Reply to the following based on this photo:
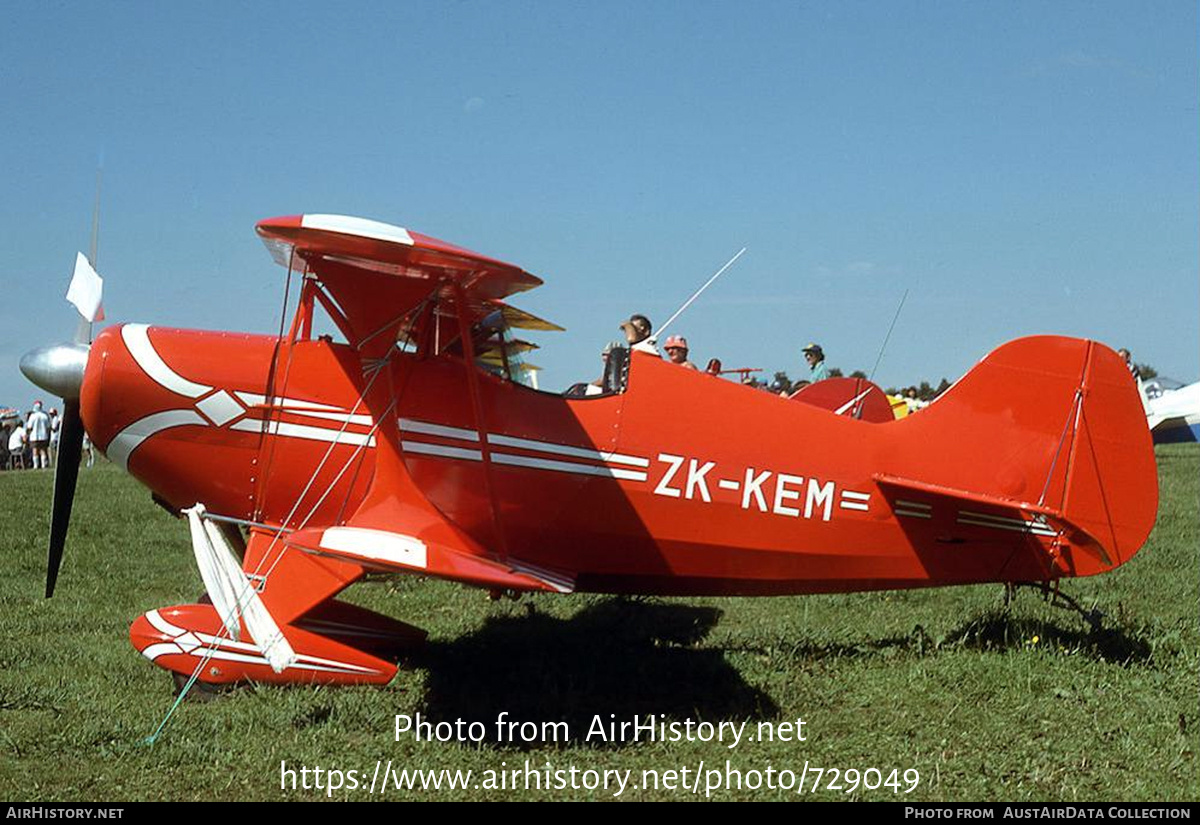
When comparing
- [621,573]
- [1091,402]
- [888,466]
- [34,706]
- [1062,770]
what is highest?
[1091,402]

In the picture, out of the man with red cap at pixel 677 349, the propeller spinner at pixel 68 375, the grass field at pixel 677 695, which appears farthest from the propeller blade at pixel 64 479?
the man with red cap at pixel 677 349

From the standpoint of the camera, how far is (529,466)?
212 inches

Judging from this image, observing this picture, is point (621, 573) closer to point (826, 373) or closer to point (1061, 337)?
point (1061, 337)

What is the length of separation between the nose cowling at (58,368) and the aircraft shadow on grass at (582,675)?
2628 mm

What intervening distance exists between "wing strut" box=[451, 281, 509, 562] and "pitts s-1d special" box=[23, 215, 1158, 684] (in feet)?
0.06

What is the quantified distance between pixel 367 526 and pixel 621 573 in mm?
1481

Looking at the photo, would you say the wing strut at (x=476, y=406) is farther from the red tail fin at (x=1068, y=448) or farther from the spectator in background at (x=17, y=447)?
the spectator in background at (x=17, y=447)

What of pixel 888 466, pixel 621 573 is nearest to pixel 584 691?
pixel 621 573

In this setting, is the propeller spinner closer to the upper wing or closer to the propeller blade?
the propeller blade

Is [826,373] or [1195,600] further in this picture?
[826,373]

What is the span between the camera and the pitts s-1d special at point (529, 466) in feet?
17.3

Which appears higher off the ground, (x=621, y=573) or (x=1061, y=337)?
(x=1061, y=337)

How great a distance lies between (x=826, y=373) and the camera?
11273 mm

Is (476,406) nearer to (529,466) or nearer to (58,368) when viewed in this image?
(529,466)
